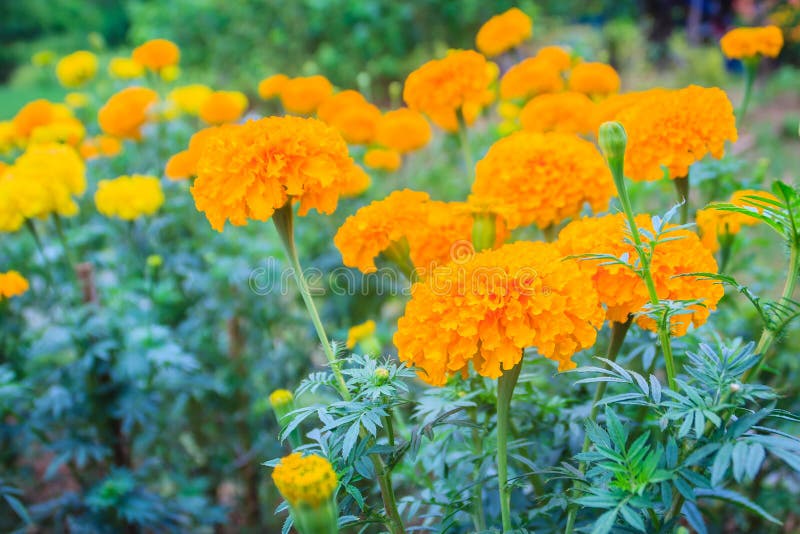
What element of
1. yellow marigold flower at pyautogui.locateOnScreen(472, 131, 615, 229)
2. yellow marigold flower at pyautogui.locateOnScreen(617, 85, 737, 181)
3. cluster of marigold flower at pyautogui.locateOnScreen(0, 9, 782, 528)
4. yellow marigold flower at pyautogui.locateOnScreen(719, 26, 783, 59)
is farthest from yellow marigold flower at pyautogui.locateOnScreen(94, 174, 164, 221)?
yellow marigold flower at pyautogui.locateOnScreen(719, 26, 783, 59)

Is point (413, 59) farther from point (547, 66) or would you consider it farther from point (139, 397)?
point (139, 397)

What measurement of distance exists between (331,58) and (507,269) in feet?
18.2

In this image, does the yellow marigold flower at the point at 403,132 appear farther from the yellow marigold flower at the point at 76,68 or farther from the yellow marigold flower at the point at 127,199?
the yellow marigold flower at the point at 76,68

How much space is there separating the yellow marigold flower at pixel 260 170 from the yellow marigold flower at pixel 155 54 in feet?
5.95

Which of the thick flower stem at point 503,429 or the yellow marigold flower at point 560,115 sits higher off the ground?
the yellow marigold flower at point 560,115

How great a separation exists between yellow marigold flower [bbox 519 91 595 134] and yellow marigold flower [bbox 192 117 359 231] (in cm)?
85

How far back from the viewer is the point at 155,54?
2.71m

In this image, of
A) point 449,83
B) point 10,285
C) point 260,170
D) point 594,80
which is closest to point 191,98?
point 10,285

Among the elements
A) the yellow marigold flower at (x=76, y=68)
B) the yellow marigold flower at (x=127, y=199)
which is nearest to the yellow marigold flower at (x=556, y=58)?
the yellow marigold flower at (x=127, y=199)

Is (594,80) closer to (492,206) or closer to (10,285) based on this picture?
(492,206)

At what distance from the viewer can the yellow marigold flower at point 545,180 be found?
1.33 metres

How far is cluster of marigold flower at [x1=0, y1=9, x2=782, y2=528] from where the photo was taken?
0.92 metres

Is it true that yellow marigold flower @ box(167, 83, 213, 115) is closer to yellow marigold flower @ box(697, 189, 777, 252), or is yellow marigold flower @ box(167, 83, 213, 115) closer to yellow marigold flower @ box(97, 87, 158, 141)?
yellow marigold flower @ box(97, 87, 158, 141)

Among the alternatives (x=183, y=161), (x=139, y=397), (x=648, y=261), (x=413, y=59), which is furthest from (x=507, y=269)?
(x=413, y=59)
